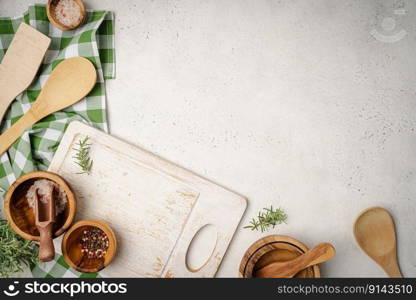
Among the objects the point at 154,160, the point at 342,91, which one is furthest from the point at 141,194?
the point at 342,91

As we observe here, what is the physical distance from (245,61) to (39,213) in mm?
808

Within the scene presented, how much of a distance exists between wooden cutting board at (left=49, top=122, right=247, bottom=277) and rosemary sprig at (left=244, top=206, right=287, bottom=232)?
65mm

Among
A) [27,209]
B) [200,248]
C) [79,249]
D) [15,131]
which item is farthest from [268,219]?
[15,131]

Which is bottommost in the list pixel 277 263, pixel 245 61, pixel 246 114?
pixel 277 263

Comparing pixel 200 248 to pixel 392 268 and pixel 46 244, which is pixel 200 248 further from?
pixel 392 268

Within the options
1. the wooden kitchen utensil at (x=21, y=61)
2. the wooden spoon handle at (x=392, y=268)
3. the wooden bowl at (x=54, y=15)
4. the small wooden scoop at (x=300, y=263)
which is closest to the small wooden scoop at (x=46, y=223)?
the wooden kitchen utensil at (x=21, y=61)

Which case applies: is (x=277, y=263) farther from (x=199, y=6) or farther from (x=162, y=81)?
(x=199, y=6)

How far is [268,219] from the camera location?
136cm

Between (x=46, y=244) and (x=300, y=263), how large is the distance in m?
0.73

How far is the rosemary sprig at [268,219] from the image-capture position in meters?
1.35

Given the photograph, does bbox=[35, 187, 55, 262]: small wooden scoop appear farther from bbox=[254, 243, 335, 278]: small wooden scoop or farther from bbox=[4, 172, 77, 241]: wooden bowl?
bbox=[254, 243, 335, 278]: small wooden scoop

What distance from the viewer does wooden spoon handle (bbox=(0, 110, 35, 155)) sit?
4.38ft

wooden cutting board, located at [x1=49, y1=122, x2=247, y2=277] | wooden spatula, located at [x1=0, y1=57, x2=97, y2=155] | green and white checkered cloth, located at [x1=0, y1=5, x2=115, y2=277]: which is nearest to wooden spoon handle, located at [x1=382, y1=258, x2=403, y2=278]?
wooden cutting board, located at [x1=49, y1=122, x2=247, y2=277]

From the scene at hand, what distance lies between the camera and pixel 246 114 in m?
1.39
